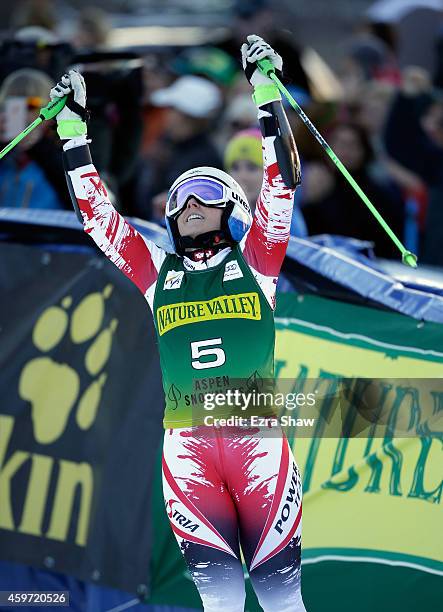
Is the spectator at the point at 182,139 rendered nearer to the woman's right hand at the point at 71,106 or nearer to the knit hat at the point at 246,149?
the knit hat at the point at 246,149

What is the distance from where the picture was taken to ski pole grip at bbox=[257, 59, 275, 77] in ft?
15.7

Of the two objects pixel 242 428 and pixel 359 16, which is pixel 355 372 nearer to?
pixel 242 428

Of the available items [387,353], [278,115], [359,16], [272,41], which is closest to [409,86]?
[272,41]

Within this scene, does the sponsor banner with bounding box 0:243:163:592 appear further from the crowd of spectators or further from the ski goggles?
the ski goggles

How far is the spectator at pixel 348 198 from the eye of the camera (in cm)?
898

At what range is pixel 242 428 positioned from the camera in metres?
4.82

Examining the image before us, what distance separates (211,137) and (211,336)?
16.1 ft

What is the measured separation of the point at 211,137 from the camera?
9555 millimetres

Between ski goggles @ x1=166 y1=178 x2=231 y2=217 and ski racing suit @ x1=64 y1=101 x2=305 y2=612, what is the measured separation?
0.17 m

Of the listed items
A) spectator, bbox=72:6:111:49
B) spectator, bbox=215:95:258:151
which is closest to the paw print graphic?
spectator, bbox=215:95:258:151

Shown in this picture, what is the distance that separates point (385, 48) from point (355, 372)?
7174mm

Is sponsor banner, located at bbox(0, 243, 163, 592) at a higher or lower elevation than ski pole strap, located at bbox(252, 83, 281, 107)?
lower

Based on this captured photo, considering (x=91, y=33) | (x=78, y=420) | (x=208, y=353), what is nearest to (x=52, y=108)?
(x=208, y=353)

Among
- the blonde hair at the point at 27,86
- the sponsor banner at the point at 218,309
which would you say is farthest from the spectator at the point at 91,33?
the sponsor banner at the point at 218,309
